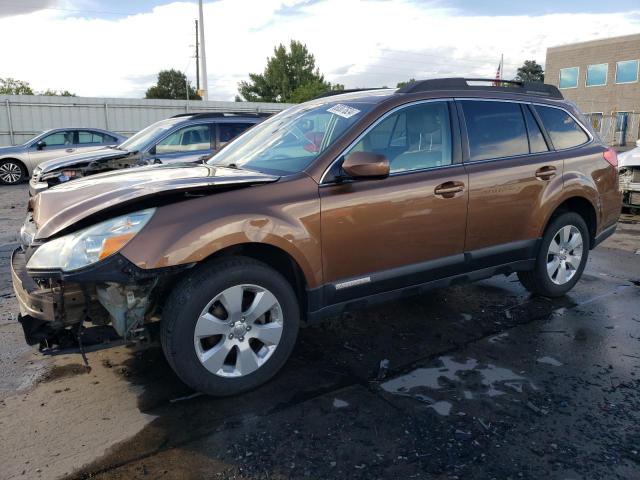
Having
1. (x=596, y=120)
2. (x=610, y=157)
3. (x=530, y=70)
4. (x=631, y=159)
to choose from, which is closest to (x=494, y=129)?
(x=610, y=157)

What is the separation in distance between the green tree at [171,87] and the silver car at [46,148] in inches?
2355

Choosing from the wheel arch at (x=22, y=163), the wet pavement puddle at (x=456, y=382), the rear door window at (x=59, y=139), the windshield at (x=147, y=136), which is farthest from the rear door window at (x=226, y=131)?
the wheel arch at (x=22, y=163)

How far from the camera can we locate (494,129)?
4.26m

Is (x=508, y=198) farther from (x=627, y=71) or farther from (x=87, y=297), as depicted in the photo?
(x=627, y=71)

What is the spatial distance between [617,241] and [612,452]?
221 inches

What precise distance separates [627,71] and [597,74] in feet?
7.33

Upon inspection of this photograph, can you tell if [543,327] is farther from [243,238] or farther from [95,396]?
[95,396]

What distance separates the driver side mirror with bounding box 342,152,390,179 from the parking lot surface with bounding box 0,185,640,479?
1.30 m

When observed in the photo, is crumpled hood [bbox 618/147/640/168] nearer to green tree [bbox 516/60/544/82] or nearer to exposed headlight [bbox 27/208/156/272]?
exposed headlight [bbox 27/208/156/272]

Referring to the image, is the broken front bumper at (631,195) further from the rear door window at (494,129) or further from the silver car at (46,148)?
the silver car at (46,148)

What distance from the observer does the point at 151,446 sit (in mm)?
2715

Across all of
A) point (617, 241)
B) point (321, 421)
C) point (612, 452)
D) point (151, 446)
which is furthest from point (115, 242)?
point (617, 241)

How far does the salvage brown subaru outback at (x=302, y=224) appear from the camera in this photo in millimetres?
2852

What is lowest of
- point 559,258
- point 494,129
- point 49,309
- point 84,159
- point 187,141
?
point 559,258
